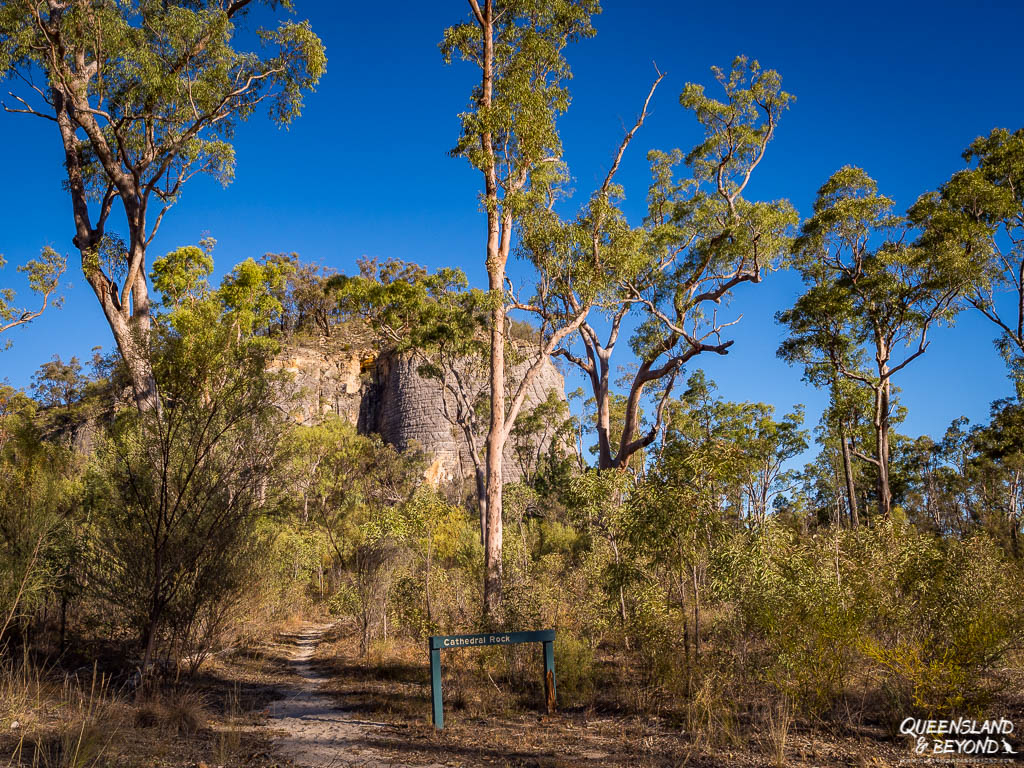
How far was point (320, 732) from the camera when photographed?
261 inches

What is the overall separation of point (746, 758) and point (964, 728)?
1751 millimetres

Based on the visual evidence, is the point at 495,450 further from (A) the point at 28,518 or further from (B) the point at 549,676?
(A) the point at 28,518

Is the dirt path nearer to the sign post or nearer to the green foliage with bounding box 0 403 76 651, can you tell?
the sign post

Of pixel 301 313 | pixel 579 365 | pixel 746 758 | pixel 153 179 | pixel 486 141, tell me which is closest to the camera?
pixel 746 758

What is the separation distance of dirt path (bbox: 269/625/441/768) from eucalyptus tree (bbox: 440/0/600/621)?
3754 mm

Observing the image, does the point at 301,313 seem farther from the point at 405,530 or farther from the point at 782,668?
the point at 782,668

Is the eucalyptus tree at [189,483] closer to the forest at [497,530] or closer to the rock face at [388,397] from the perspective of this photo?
the forest at [497,530]

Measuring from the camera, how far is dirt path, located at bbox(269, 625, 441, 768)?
17.8 ft

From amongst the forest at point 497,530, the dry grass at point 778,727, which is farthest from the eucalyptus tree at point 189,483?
the dry grass at point 778,727

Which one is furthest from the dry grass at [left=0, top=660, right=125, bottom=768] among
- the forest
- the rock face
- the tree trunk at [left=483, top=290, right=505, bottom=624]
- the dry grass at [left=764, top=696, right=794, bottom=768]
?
the rock face

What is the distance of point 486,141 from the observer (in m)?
12.1

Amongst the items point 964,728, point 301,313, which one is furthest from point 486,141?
point 301,313

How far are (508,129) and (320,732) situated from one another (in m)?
10.4

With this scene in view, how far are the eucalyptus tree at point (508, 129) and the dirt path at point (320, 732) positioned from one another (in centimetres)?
375
